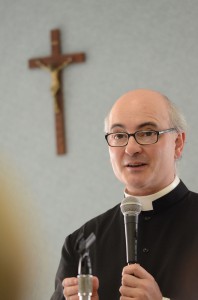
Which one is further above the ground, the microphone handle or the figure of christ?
the figure of christ

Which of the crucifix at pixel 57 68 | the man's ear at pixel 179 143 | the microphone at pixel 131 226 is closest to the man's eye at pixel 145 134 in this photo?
the man's ear at pixel 179 143

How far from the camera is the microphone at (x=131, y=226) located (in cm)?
221

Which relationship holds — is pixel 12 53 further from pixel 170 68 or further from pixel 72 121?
pixel 170 68

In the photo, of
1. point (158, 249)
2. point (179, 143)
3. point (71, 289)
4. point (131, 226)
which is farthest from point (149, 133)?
point (71, 289)

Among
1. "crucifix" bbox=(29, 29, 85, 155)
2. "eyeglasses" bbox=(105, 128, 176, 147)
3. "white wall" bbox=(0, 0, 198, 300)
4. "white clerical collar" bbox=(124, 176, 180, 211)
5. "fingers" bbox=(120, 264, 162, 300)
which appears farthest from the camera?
"crucifix" bbox=(29, 29, 85, 155)

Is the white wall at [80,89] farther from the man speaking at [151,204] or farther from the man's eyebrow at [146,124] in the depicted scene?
the man's eyebrow at [146,124]

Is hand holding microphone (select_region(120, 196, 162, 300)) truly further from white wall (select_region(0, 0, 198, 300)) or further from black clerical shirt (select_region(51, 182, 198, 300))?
white wall (select_region(0, 0, 198, 300))

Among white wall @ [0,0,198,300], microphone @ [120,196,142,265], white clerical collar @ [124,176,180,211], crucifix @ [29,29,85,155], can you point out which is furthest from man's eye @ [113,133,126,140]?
crucifix @ [29,29,85,155]

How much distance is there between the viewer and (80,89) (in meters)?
5.68

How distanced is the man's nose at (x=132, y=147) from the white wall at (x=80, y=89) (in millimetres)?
2445

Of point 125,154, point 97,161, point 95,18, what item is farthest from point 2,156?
point 95,18

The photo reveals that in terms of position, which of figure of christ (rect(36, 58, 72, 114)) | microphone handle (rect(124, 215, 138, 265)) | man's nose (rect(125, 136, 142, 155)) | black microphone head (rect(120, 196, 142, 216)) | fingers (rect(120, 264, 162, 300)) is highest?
figure of christ (rect(36, 58, 72, 114))

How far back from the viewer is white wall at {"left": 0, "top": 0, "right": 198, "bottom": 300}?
5.37 metres

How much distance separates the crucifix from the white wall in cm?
6
